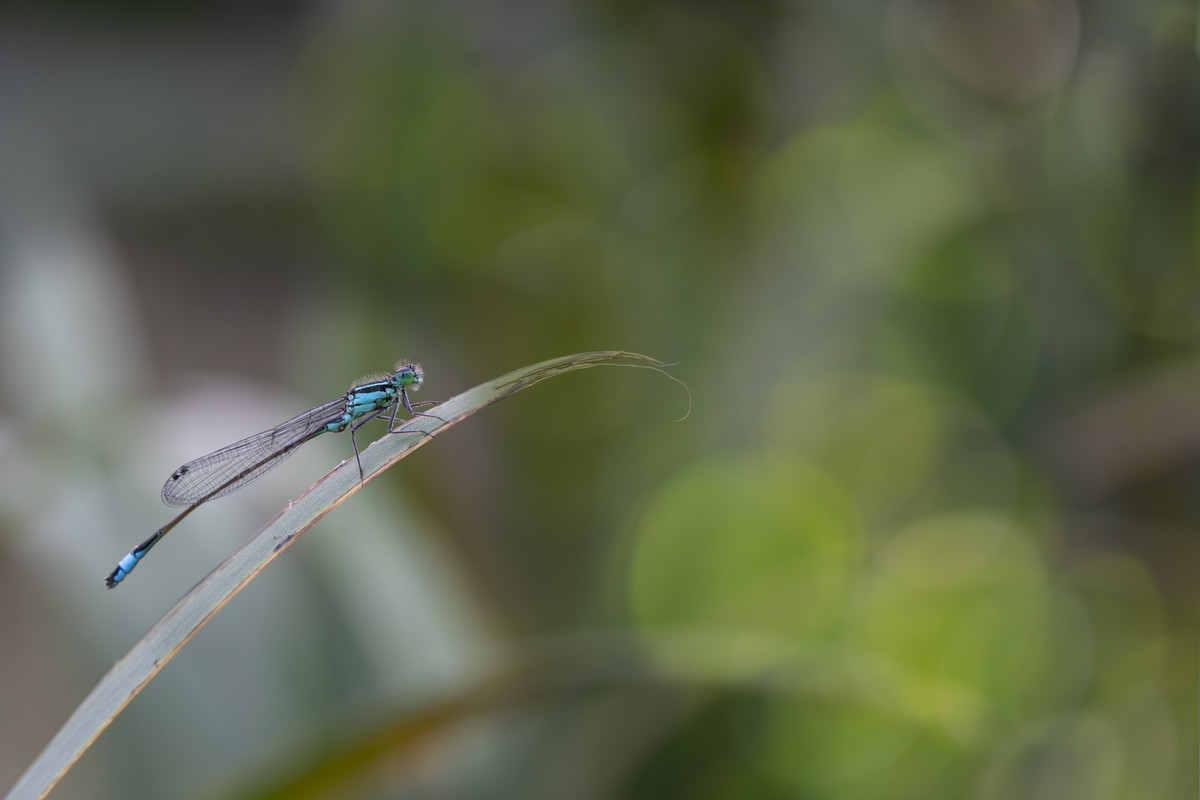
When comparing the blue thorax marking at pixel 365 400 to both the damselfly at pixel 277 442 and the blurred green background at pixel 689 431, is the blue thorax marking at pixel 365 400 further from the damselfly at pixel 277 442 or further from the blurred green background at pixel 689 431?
the blurred green background at pixel 689 431

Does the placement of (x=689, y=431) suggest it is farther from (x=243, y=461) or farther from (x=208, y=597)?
(x=208, y=597)

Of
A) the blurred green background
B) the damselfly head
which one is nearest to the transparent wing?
the damselfly head

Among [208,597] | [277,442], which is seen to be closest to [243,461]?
[277,442]

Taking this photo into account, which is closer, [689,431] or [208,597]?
[208,597]

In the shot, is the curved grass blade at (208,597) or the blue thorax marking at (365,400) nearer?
the curved grass blade at (208,597)

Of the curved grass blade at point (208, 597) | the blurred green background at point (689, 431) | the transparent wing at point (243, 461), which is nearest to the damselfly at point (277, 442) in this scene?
the transparent wing at point (243, 461)

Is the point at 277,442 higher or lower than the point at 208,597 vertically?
higher
